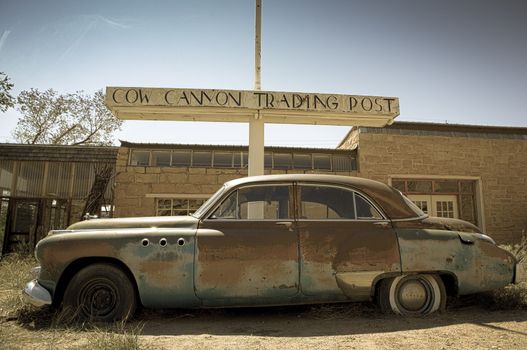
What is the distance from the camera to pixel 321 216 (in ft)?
12.7

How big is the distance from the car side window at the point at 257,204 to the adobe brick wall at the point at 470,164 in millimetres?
9589

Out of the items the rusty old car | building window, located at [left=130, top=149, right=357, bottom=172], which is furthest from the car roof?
building window, located at [left=130, top=149, right=357, bottom=172]

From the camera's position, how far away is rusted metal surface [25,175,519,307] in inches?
140

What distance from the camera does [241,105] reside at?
642 cm

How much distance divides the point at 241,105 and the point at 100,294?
391 cm

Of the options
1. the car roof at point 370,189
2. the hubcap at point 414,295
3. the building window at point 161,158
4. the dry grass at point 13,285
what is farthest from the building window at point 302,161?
the hubcap at point 414,295

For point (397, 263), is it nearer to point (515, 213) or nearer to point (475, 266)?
point (475, 266)

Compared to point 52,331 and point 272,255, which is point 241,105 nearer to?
point 272,255

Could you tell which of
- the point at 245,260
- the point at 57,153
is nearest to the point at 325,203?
the point at 245,260

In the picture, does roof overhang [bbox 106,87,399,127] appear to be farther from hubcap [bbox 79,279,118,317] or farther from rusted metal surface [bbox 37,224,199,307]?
hubcap [bbox 79,279,118,317]

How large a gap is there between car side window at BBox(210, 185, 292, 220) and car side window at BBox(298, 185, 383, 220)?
20 centimetres

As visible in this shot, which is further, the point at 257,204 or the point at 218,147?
the point at 218,147

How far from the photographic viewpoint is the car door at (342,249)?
144 inches

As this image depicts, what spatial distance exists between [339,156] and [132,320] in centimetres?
1083
